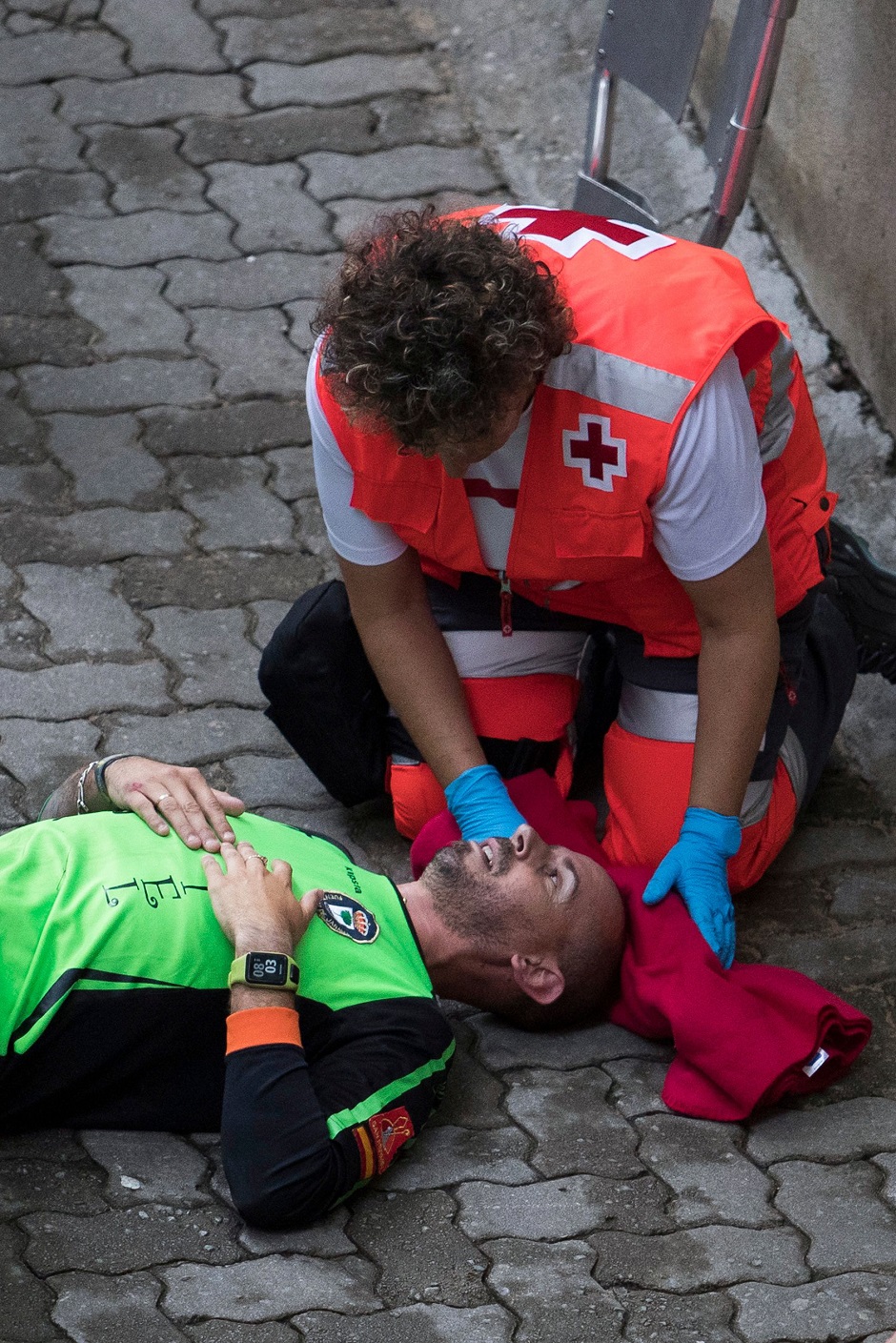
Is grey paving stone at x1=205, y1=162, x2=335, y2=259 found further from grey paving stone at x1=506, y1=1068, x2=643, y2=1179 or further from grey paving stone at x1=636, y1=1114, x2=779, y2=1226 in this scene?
grey paving stone at x1=636, y1=1114, x2=779, y2=1226

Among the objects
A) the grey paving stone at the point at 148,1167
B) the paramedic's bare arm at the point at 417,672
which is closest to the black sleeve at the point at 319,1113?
the grey paving stone at the point at 148,1167

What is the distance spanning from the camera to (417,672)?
113 inches

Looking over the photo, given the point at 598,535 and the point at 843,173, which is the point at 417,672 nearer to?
the point at 598,535

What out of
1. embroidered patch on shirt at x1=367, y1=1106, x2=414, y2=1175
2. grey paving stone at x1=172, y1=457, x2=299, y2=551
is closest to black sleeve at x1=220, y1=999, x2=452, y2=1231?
embroidered patch on shirt at x1=367, y1=1106, x2=414, y2=1175

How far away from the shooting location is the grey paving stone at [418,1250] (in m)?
2.12

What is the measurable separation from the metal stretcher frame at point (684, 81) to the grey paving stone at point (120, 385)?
115 centimetres

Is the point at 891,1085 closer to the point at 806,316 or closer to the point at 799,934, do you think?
the point at 799,934

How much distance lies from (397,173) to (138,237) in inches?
33.8

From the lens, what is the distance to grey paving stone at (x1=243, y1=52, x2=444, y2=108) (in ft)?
17.0

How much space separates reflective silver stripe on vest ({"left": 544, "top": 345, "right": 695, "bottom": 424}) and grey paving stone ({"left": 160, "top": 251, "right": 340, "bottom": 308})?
6.98 feet

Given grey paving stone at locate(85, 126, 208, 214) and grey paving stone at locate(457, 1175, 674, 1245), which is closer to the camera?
grey paving stone at locate(457, 1175, 674, 1245)

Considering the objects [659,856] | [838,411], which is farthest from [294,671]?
[838,411]

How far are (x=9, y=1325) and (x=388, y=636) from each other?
4.42ft

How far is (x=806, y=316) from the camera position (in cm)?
397
